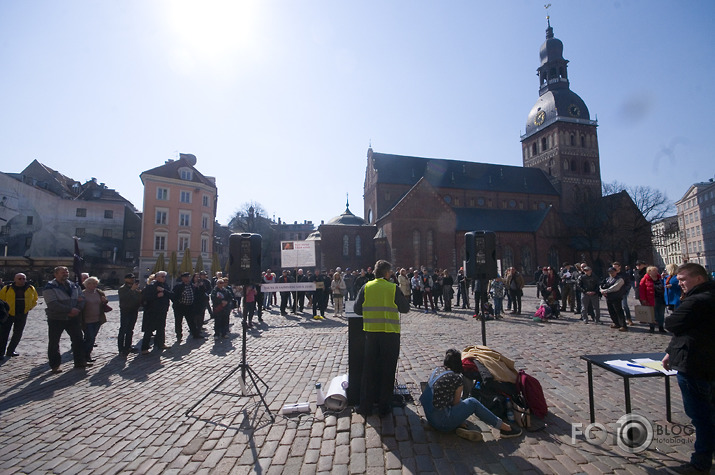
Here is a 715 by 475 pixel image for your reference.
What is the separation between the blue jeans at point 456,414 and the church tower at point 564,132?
5210cm

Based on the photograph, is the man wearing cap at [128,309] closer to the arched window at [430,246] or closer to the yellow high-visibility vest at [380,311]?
the yellow high-visibility vest at [380,311]

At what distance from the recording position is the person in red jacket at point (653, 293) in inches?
352

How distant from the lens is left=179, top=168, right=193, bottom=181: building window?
37.8 metres

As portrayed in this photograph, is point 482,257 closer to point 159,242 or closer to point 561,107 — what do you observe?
point 159,242

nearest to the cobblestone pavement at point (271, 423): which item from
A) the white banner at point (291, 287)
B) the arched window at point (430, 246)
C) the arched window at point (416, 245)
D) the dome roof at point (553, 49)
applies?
the white banner at point (291, 287)

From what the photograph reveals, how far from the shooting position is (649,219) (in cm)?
4162

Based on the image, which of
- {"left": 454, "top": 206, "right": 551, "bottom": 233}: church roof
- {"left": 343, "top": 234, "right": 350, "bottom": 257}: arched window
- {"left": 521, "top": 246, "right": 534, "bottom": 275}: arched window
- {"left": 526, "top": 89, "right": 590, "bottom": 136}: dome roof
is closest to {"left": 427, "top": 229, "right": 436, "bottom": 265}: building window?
{"left": 454, "top": 206, "right": 551, "bottom": 233}: church roof

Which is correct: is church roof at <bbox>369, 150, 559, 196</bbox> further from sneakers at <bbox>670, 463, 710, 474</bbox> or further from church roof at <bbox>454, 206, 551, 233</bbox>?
sneakers at <bbox>670, 463, 710, 474</bbox>

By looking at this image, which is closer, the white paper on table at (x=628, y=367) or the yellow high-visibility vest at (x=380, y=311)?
the white paper on table at (x=628, y=367)

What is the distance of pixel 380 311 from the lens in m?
4.18

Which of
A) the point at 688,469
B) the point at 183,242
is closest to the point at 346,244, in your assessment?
the point at 183,242

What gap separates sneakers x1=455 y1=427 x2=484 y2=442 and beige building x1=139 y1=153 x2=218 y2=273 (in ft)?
114

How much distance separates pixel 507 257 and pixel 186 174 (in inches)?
1463

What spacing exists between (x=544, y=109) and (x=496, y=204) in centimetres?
1621
